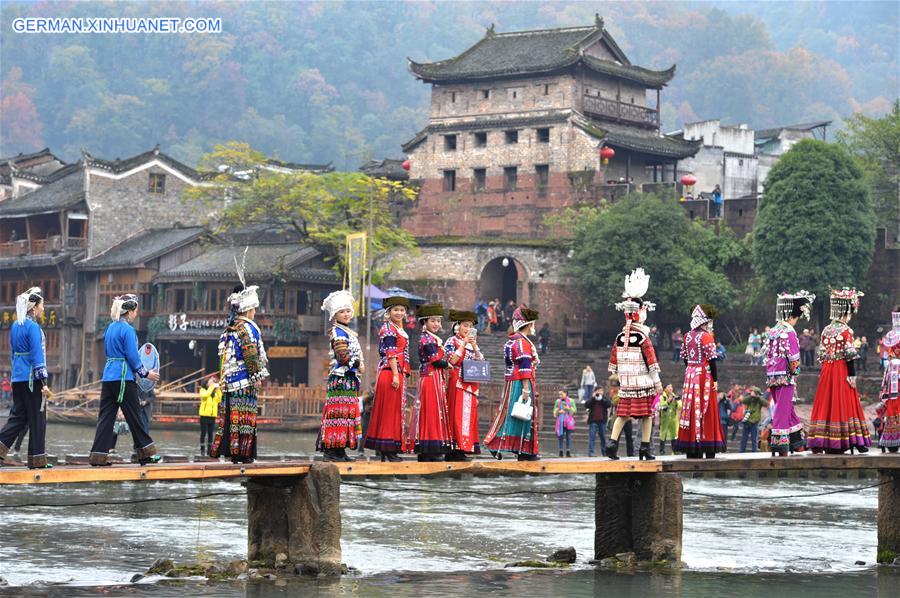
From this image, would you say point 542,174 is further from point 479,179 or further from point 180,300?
point 180,300

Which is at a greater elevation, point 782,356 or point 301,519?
point 782,356

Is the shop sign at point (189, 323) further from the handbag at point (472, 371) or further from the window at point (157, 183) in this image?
the handbag at point (472, 371)

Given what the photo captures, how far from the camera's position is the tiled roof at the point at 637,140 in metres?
63.7

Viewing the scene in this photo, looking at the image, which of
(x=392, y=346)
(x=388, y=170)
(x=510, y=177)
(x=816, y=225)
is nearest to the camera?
(x=392, y=346)

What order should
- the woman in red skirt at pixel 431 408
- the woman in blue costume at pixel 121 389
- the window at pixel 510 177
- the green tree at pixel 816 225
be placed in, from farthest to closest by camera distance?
1. the window at pixel 510 177
2. the green tree at pixel 816 225
3. the woman in red skirt at pixel 431 408
4. the woman in blue costume at pixel 121 389

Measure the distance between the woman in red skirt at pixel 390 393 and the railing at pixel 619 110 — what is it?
47.8 meters

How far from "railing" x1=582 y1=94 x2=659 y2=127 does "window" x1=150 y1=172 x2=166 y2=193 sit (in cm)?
1655

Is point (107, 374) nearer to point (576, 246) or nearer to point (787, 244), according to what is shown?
point (787, 244)

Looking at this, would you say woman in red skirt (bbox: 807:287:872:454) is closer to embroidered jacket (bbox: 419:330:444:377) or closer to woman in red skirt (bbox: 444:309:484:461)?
woman in red skirt (bbox: 444:309:484:461)

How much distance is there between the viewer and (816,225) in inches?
2076

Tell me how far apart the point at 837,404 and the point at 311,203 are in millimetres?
37918

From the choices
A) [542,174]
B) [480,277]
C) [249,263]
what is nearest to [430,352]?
[249,263]


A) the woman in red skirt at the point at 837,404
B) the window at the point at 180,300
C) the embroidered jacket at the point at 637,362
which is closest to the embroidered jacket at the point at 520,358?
the embroidered jacket at the point at 637,362

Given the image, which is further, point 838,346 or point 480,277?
point 480,277
